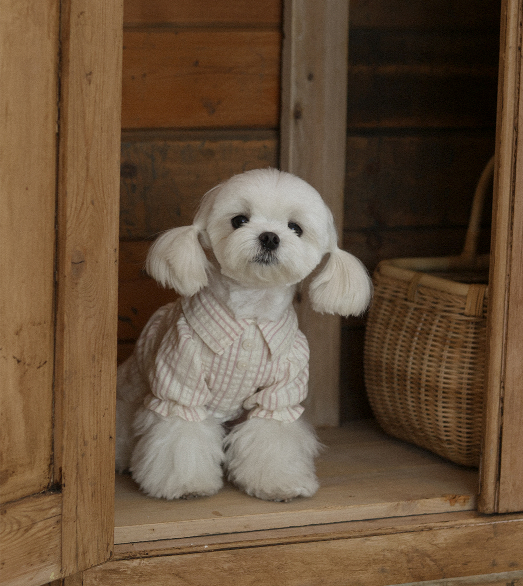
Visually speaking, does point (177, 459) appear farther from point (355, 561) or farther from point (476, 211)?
point (476, 211)

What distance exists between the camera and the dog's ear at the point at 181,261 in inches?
59.4

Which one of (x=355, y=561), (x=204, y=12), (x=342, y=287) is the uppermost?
(x=204, y=12)

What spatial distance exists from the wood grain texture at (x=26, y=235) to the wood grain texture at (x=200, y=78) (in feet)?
2.92

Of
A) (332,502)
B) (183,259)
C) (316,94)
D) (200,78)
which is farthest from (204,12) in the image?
(332,502)

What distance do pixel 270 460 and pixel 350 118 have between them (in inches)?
40.4

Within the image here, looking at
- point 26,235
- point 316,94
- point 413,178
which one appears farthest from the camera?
point 413,178

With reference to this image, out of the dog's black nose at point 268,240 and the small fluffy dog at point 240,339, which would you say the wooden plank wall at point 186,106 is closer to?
the small fluffy dog at point 240,339

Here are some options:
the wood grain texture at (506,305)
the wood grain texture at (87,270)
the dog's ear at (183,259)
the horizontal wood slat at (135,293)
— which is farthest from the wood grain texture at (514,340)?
the horizontal wood slat at (135,293)

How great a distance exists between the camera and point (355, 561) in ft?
4.98

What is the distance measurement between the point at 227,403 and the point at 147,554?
0.37 metres

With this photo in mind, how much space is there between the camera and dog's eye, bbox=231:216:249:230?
60.3 inches

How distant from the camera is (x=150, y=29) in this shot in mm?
2045

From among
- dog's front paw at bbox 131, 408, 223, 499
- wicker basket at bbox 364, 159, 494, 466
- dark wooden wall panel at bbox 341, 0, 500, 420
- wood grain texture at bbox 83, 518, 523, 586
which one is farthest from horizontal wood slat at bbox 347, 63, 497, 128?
wood grain texture at bbox 83, 518, 523, 586

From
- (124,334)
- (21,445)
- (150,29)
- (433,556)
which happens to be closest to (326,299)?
(433,556)
